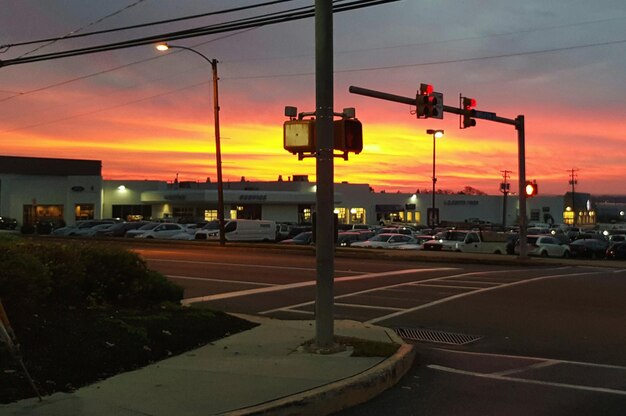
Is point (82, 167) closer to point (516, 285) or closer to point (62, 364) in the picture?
point (516, 285)

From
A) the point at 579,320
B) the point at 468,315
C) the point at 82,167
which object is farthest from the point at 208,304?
the point at 82,167

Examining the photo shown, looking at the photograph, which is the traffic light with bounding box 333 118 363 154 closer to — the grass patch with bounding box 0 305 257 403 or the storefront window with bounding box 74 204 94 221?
the grass patch with bounding box 0 305 257 403

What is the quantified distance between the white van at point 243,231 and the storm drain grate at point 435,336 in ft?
104

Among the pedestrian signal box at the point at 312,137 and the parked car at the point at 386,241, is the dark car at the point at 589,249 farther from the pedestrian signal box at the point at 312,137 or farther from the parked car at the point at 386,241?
the pedestrian signal box at the point at 312,137

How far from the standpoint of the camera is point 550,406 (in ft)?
19.9

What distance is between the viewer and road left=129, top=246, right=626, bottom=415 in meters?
6.39

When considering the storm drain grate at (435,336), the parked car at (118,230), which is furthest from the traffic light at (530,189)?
the parked car at (118,230)

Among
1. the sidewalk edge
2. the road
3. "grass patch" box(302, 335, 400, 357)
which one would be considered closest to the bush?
the road

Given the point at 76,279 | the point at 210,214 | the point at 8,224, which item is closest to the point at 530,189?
the point at 76,279

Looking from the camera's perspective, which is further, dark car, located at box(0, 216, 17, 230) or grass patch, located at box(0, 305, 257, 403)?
dark car, located at box(0, 216, 17, 230)

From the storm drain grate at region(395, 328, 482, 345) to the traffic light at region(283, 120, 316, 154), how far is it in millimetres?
3775

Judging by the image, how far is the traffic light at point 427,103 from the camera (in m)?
19.6

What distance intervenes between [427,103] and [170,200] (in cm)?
6074

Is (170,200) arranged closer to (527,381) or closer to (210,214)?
(210,214)
